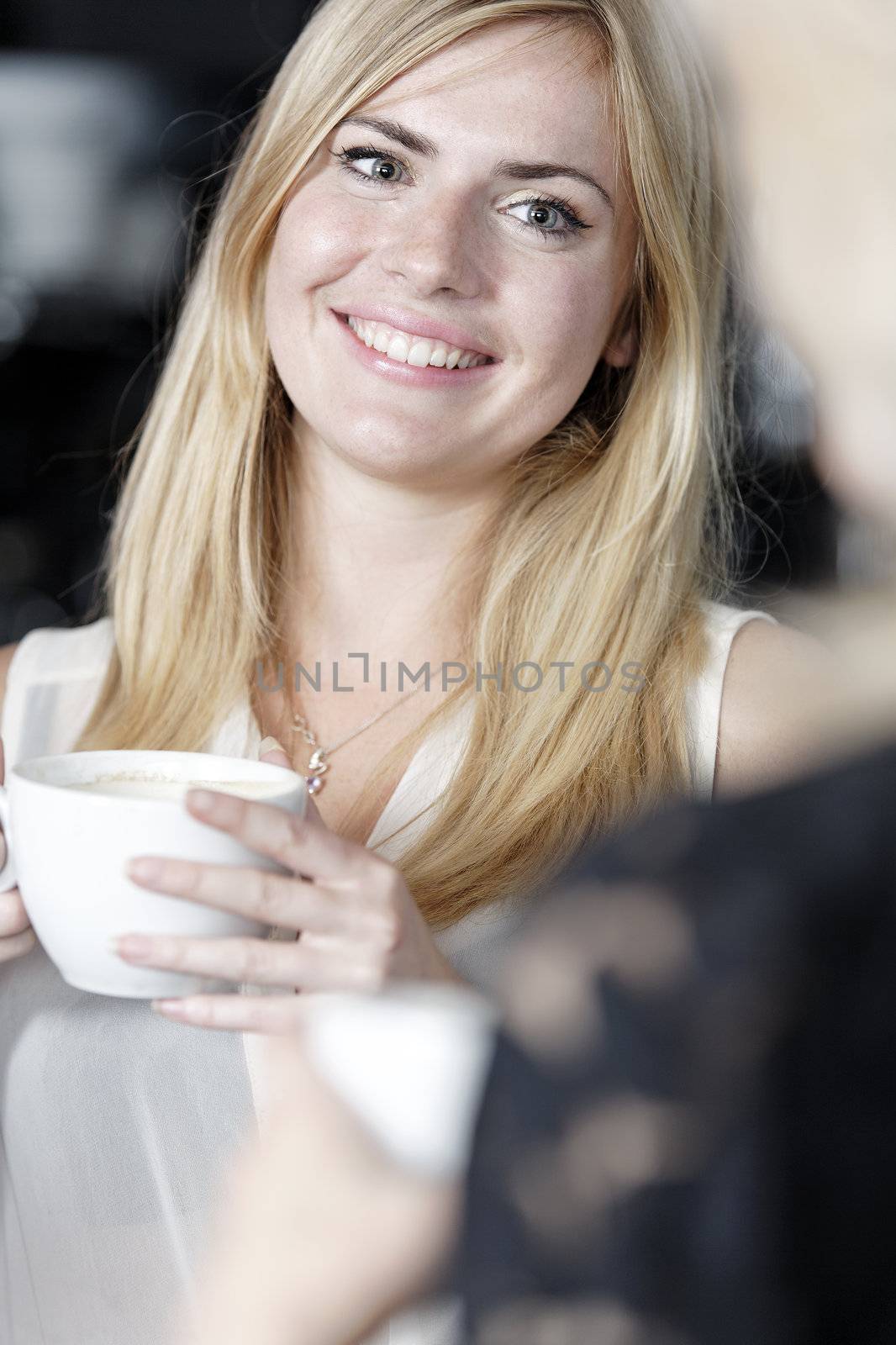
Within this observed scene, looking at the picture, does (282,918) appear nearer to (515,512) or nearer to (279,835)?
(279,835)

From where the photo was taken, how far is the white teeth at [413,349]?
1.20 m

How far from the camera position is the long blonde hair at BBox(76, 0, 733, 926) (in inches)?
46.2

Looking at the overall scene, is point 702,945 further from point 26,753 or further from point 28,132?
point 28,132

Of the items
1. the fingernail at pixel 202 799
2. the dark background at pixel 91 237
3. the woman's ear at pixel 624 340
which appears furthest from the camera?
the dark background at pixel 91 237

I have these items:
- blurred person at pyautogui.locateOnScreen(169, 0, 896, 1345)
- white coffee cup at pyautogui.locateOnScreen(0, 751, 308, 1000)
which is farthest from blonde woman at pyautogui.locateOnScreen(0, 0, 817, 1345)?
blurred person at pyautogui.locateOnScreen(169, 0, 896, 1345)

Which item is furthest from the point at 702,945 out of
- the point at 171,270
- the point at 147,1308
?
the point at 171,270

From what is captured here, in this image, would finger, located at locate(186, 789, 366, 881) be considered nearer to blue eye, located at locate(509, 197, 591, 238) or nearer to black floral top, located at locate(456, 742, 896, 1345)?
black floral top, located at locate(456, 742, 896, 1345)

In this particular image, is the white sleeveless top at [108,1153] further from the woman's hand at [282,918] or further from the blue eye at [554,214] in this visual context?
the blue eye at [554,214]

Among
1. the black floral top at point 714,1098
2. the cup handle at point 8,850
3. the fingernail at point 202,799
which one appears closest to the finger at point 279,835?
the fingernail at point 202,799

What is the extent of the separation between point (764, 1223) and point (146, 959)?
1.31ft

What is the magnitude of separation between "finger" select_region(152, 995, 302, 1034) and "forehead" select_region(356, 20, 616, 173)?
30.9 inches

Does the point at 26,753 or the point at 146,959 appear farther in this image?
the point at 26,753

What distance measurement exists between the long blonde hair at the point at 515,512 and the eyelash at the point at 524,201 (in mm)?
34

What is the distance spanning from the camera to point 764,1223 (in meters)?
0.39
